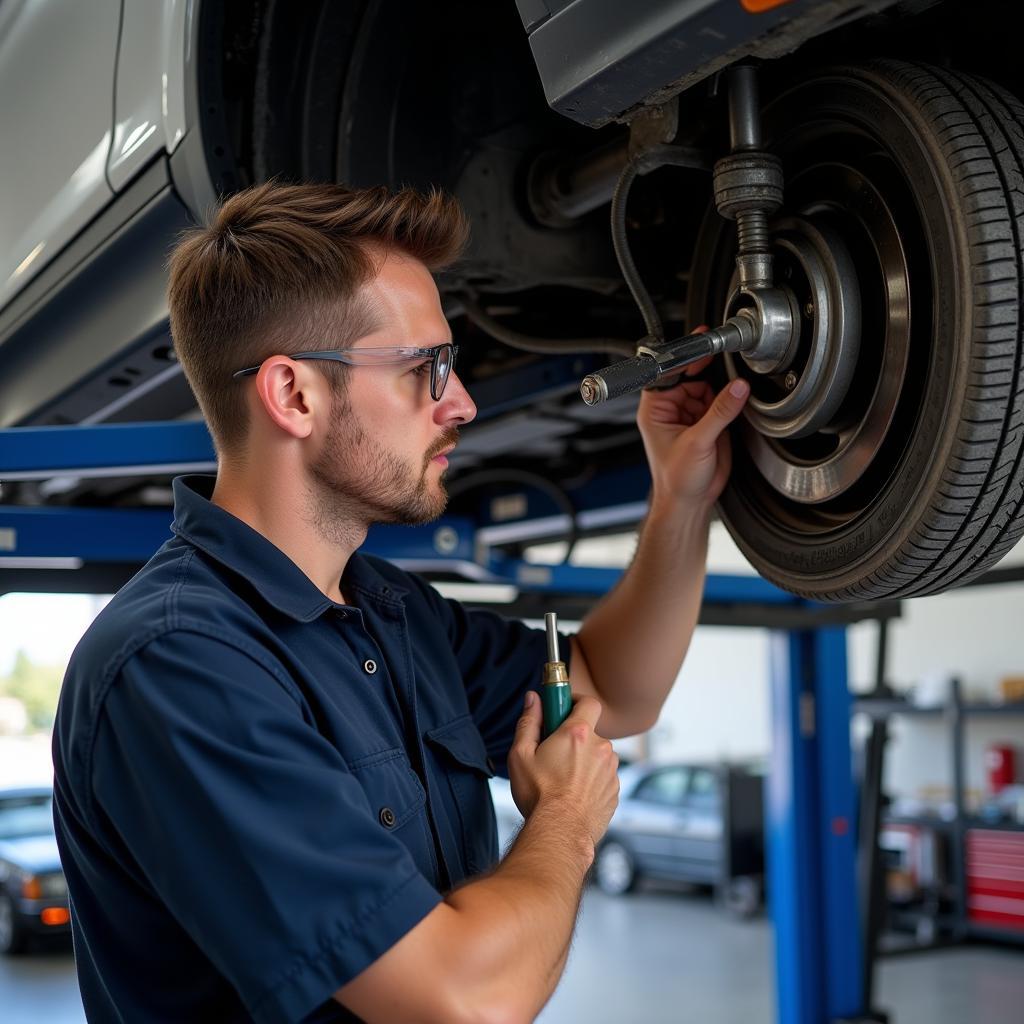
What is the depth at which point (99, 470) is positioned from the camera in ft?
5.90

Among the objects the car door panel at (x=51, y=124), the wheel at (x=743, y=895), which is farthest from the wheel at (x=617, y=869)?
the car door panel at (x=51, y=124)

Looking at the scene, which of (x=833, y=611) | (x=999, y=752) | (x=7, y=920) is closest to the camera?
(x=833, y=611)

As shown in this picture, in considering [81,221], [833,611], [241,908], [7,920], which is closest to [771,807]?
[833,611]

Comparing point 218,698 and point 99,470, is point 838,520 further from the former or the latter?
point 99,470

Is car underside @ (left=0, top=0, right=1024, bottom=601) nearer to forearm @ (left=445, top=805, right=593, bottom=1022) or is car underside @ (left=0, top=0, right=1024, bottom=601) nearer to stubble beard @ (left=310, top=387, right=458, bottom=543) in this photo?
stubble beard @ (left=310, top=387, right=458, bottom=543)

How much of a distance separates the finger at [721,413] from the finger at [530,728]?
0.38 m

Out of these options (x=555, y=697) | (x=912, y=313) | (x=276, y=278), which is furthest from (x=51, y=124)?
(x=912, y=313)

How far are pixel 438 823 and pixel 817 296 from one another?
653 mm

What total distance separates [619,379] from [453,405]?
0.19m

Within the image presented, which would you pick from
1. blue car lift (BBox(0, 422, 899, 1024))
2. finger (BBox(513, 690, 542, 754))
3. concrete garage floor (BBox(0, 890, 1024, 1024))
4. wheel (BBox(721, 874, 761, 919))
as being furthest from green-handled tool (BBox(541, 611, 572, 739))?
wheel (BBox(721, 874, 761, 919))

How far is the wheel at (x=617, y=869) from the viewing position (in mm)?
8289

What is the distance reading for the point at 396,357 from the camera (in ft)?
3.90

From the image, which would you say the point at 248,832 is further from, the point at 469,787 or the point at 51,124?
the point at 51,124

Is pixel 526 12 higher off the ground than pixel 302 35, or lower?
lower
